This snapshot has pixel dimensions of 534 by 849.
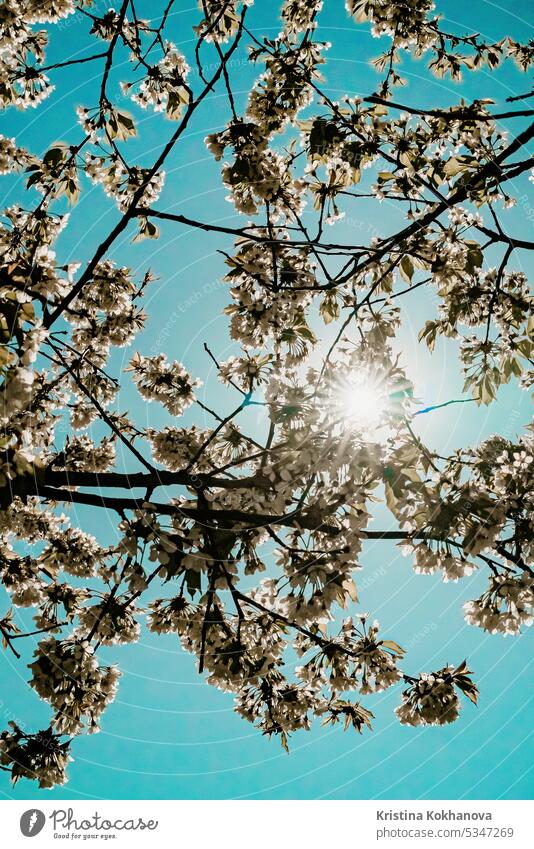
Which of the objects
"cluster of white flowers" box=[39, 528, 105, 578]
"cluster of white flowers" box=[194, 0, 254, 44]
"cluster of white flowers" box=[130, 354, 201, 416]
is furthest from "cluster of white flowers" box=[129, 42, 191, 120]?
"cluster of white flowers" box=[39, 528, 105, 578]

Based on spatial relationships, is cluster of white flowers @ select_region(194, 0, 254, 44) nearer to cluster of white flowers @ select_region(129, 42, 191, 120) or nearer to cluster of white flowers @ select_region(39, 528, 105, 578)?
cluster of white flowers @ select_region(129, 42, 191, 120)

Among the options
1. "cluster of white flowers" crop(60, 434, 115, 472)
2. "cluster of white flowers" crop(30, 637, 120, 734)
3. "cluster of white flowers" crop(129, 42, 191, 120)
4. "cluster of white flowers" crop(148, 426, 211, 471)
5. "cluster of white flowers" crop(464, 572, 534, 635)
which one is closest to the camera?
"cluster of white flowers" crop(464, 572, 534, 635)

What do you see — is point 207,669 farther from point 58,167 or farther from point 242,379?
point 58,167

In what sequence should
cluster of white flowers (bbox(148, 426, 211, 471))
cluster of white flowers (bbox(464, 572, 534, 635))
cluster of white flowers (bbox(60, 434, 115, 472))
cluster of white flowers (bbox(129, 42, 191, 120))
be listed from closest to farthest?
cluster of white flowers (bbox(464, 572, 534, 635)) < cluster of white flowers (bbox(129, 42, 191, 120)) < cluster of white flowers (bbox(148, 426, 211, 471)) < cluster of white flowers (bbox(60, 434, 115, 472))

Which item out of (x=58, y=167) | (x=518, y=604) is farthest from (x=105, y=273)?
(x=518, y=604)

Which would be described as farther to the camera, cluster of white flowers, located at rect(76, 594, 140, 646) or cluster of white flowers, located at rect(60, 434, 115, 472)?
cluster of white flowers, located at rect(60, 434, 115, 472)

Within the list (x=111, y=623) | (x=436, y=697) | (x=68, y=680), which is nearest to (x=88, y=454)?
(x=111, y=623)

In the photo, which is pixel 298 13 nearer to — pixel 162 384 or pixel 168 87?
pixel 168 87

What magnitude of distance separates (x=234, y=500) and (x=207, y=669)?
71.9 inches

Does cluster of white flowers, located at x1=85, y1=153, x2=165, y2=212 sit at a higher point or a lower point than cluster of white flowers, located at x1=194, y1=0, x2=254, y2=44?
lower

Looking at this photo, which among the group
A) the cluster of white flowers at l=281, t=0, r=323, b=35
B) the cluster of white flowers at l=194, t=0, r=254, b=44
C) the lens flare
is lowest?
the lens flare
